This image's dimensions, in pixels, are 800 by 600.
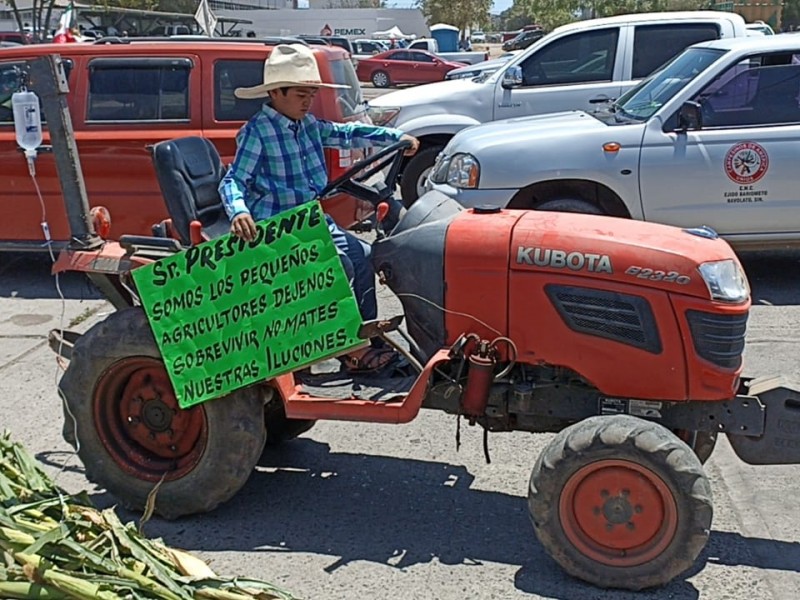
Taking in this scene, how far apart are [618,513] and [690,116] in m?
4.53

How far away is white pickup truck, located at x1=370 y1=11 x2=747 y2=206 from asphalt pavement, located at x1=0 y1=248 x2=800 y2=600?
532 cm

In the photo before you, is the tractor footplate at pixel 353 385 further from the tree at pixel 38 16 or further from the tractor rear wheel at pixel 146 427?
the tree at pixel 38 16

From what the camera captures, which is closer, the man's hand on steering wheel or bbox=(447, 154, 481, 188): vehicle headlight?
the man's hand on steering wheel

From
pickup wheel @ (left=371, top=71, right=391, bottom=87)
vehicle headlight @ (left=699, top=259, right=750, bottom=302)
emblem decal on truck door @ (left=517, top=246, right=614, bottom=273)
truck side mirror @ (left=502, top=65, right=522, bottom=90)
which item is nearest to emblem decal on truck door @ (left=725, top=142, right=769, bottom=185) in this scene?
truck side mirror @ (left=502, top=65, right=522, bottom=90)

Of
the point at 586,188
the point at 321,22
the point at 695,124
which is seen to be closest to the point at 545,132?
the point at 586,188

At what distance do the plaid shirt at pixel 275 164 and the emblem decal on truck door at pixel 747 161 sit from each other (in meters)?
4.05

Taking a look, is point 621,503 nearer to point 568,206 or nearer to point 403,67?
point 568,206

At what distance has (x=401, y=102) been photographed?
36.2ft

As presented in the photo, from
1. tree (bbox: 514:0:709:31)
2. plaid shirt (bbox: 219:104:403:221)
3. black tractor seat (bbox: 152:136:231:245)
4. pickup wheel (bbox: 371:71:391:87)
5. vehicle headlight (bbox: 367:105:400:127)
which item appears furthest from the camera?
tree (bbox: 514:0:709:31)

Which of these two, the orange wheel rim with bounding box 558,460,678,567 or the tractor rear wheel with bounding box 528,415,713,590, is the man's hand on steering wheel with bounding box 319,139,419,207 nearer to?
the tractor rear wheel with bounding box 528,415,713,590

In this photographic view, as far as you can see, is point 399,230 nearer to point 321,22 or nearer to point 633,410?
point 633,410

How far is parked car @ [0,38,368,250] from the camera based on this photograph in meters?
8.22

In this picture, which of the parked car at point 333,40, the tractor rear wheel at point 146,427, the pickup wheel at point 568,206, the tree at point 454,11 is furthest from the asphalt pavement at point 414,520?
the tree at point 454,11

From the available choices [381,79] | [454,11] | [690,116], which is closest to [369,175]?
[690,116]
